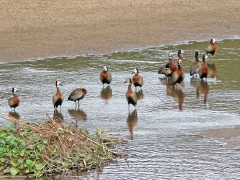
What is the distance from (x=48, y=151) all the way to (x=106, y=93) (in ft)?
18.3

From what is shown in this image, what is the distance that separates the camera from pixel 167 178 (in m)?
11.9

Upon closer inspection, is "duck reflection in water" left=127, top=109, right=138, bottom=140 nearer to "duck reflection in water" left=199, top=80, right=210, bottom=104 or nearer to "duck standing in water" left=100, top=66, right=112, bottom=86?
A: "duck reflection in water" left=199, top=80, right=210, bottom=104

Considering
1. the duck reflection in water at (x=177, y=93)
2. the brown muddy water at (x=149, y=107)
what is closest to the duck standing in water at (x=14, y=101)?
the brown muddy water at (x=149, y=107)

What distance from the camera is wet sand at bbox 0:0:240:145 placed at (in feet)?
74.4

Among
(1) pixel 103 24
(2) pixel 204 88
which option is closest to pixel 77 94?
(2) pixel 204 88

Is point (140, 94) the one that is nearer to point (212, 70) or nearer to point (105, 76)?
point (105, 76)

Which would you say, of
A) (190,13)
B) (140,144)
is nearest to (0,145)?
(140,144)

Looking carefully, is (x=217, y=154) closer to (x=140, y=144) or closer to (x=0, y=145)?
(x=140, y=144)

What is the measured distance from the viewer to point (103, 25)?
25.1 meters

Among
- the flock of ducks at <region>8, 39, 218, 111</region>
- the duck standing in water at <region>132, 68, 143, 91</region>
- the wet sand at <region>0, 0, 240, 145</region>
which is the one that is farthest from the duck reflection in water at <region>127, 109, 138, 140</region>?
the wet sand at <region>0, 0, 240, 145</region>

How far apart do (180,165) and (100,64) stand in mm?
8671

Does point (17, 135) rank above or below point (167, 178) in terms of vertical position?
Answer: above

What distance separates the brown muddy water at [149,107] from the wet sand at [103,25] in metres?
1.01

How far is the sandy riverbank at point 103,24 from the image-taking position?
74.5 ft
